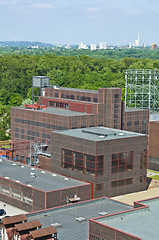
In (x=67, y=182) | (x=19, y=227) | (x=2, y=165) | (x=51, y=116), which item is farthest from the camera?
(x=51, y=116)

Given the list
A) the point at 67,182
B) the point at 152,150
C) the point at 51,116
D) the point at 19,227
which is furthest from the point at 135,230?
the point at 152,150

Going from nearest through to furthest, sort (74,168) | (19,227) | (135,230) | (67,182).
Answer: (135,230) → (19,227) → (67,182) → (74,168)

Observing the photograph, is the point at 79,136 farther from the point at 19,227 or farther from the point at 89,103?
the point at 19,227

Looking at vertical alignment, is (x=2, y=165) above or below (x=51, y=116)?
below

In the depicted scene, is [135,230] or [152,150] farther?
[152,150]

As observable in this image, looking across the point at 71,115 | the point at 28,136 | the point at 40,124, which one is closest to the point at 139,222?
the point at 71,115

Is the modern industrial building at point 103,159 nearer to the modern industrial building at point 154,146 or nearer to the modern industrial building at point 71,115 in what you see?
A: the modern industrial building at point 71,115

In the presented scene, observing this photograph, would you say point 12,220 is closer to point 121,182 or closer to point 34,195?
point 34,195

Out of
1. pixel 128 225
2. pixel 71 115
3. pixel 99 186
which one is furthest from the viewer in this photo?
pixel 71 115
